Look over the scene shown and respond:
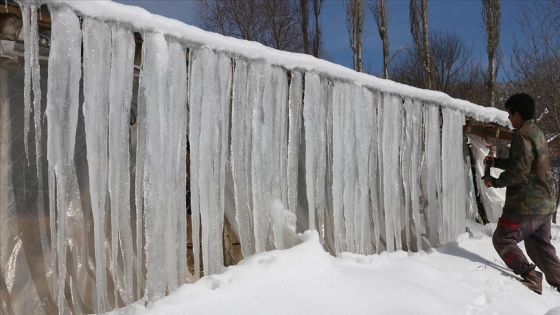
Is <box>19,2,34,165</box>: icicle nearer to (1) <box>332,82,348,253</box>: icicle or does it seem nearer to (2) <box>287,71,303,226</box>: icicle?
(2) <box>287,71,303,226</box>: icicle

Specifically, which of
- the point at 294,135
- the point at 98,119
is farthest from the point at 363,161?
the point at 98,119

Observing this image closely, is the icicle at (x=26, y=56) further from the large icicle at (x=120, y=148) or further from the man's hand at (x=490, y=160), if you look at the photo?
the man's hand at (x=490, y=160)

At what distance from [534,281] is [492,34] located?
1054 cm

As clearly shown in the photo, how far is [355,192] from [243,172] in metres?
1.27

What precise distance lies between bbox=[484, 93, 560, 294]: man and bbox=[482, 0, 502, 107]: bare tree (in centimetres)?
945

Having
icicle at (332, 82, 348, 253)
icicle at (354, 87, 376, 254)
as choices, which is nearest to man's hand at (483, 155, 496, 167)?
icicle at (354, 87, 376, 254)

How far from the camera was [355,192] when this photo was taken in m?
4.51

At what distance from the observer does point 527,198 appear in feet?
15.0

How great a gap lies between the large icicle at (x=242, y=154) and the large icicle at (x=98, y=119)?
0.90m

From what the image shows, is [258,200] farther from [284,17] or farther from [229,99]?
[284,17]

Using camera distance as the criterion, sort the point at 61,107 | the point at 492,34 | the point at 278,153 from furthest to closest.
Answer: the point at 492,34
the point at 278,153
the point at 61,107

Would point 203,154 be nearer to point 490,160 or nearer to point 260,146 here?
point 260,146

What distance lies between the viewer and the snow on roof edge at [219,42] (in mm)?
2799

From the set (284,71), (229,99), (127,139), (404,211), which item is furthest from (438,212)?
(127,139)
